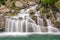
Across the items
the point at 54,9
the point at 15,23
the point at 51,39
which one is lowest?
the point at 51,39

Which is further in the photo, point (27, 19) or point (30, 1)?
point (30, 1)

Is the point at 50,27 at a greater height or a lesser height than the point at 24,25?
lesser

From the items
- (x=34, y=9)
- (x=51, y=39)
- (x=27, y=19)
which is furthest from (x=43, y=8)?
(x=51, y=39)

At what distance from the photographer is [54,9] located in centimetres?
2181

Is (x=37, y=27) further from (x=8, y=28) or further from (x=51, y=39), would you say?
(x=51, y=39)

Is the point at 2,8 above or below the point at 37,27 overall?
above

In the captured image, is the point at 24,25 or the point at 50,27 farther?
the point at 50,27

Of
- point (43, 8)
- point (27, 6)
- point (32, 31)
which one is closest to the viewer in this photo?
point (32, 31)

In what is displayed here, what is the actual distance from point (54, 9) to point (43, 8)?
118 cm

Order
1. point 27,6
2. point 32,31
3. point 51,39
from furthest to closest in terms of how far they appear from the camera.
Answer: point 27,6 → point 32,31 → point 51,39

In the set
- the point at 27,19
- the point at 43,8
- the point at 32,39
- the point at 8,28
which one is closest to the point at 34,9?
the point at 43,8

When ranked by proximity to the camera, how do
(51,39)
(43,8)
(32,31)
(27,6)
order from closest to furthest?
(51,39)
(32,31)
(43,8)
(27,6)

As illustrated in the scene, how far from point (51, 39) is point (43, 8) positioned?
686cm

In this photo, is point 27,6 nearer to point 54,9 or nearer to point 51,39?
point 54,9
